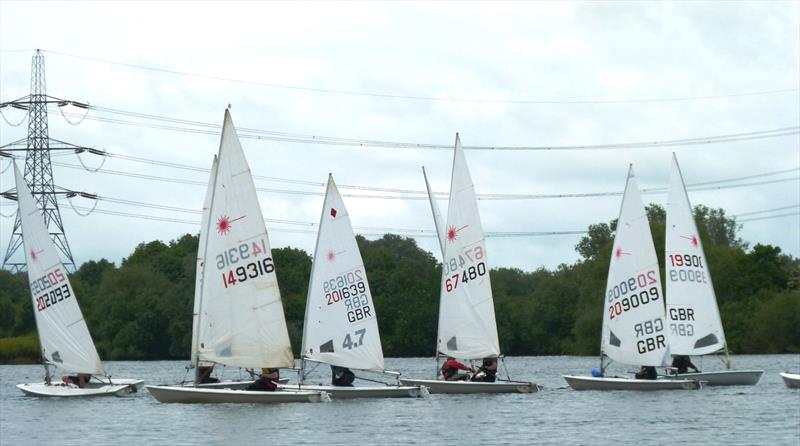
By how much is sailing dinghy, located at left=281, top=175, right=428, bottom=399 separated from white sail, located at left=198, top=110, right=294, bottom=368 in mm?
3873

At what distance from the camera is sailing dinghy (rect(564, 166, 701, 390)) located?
5122cm

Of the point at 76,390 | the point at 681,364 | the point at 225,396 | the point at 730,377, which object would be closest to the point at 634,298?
the point at 681,364

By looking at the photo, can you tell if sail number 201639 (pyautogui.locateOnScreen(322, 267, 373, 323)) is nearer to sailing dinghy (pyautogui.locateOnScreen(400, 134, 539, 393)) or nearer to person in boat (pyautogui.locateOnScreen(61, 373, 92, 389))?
sailing dinghy (pyautogui.locateOnScreen(400, 134, 539, 393))

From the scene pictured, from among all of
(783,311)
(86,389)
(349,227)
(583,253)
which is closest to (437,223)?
(349,227)

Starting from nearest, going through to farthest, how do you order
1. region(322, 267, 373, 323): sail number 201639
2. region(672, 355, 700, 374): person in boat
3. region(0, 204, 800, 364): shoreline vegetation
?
region(322, 267, 373, 323): sail number 201639 < region(672, 355, 700, 374): person in boat < region(0, 204, 800, 364): shoreline vegetation

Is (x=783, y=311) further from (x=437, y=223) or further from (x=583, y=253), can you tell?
(x=583, y=253)

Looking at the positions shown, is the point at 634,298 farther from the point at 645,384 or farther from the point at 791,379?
the point at 791,379

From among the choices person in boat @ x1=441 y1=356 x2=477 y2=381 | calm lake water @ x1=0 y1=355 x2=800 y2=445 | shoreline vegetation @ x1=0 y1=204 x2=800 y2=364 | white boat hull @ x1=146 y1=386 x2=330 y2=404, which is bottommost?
calm lake water @ x1=0 y1=355 x2=800 y2=445

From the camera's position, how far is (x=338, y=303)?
4894 cm

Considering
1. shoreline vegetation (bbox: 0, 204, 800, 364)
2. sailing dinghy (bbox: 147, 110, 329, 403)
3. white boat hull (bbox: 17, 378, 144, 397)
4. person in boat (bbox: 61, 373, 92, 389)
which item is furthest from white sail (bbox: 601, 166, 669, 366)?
shoreline vegetation (bbox: 0, 204, 800, 364)

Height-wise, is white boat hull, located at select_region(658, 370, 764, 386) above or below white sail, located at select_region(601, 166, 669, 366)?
below

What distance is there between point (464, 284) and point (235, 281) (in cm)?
1067

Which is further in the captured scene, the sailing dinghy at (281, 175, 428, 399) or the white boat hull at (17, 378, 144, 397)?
the white boat hull at (17, 378, 144, 397)

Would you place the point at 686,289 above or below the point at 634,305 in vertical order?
above
